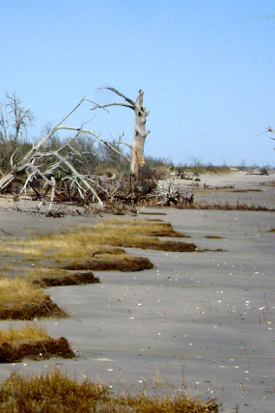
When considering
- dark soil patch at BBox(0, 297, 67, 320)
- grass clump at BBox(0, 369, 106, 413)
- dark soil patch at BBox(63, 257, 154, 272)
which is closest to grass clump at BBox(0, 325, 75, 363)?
grass clump at BBox(0, 369, 106, 413)

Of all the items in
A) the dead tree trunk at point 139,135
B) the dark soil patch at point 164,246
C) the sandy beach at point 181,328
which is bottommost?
the sandy beach at point 181,328

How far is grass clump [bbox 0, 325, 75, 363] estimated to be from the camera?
612cm

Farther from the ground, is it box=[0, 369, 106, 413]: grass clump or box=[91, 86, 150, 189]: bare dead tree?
box=[91, 86, 150, 189]: bare dead tree

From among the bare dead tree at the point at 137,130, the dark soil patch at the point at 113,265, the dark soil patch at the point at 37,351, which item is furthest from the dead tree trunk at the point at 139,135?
the dark soil patch at the point at 37,351

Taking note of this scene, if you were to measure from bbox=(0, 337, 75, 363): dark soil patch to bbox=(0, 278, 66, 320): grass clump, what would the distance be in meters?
1.57

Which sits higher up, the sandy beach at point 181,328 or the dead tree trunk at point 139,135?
the dead tree trunk at point 139,135

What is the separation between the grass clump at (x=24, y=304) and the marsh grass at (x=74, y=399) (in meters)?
2.71

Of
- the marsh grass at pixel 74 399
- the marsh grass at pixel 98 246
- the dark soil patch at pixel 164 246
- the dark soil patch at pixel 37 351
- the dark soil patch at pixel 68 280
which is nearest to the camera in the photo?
the marsh grass at pixel 74 399

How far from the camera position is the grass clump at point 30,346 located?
6.12 meters

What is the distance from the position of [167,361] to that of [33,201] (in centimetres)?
2270

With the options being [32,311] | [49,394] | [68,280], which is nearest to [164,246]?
[68,280]

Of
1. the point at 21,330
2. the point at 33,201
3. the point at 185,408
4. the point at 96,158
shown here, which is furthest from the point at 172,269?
the point at 96,158

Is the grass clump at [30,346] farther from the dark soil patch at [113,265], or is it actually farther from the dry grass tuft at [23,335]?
the dark soil patch at [113,265]

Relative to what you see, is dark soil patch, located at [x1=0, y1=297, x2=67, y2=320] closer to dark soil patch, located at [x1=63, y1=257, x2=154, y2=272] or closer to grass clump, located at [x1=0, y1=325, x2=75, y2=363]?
grass clump, located at [x1=0, y1=325, x2=75, y2=363]
